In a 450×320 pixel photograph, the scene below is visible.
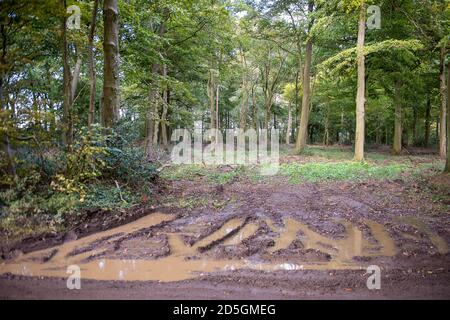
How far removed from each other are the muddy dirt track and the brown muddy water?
0.6 inches

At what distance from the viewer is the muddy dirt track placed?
3.72 metres

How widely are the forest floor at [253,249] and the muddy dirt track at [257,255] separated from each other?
0.7 inches

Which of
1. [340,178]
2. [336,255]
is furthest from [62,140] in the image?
[340,178]

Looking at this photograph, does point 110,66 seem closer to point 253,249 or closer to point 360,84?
point 253,249

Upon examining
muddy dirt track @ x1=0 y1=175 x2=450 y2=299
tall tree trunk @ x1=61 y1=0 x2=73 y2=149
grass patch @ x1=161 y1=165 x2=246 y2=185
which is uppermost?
tall tree trunk @ x1=61 y1=0 x2=73 y2=149

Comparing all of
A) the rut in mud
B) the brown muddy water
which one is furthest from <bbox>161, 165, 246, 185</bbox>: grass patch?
the brown muddy water

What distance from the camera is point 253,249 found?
5.00 m

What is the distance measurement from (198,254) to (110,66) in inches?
251

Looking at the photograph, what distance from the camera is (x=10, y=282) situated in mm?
3912

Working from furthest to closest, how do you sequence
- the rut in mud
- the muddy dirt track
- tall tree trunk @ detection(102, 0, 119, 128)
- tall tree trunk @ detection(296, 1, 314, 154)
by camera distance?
tall tree trunk @ detection(296, 1, 314, 154), tall tree trunk @ detection(102, 0, 119, 128), the rut in mud, the muddy dirt track

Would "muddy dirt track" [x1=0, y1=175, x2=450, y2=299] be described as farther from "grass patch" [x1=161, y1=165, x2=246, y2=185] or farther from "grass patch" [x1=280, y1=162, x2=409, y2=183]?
"grass patch" [x1=161, y1=165, x2=246, y2=185]
